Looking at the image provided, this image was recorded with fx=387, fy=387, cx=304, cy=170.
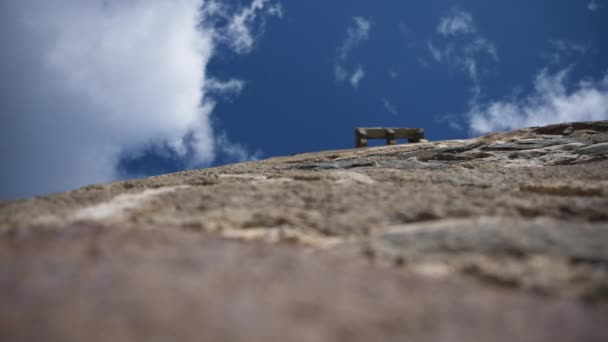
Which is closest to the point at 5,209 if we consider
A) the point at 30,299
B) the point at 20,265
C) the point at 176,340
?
the point at 20,265

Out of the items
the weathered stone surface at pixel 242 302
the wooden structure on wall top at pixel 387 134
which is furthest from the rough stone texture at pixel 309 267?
the wooden structure on wall top at pixel 387 134

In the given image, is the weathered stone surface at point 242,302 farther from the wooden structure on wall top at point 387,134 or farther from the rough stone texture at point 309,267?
the wooden structure on wall top at point 387,134

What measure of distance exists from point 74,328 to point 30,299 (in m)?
0.12

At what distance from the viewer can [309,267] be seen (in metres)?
0.70

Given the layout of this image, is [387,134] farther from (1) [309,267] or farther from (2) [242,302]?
(2) [242,302]

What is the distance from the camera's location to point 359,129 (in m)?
6.92

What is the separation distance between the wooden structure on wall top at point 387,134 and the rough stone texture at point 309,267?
563 cm

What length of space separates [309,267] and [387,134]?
670 cm

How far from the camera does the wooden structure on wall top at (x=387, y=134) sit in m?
6.88

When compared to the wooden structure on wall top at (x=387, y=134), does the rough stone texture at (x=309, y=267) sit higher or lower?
lower

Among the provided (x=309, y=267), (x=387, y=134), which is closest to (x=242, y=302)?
(x=309, y=267)

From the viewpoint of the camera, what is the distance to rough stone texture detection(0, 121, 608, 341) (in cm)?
53

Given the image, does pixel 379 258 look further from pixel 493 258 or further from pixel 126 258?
pixel 126 258

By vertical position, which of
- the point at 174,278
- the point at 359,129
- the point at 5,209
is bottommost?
the point at 174,278
